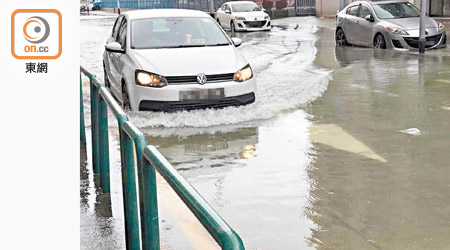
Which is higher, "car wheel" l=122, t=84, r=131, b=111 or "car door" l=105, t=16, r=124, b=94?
"car door" l=105, t=16, r=124, b=94

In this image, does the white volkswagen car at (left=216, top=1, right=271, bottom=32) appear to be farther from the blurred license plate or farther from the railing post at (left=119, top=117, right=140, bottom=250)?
the railing post at (left=119, top=117, right=140, bottom=250)

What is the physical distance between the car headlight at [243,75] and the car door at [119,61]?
1.68 metres

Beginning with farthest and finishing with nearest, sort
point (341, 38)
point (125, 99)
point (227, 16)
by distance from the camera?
point (227, 16) → point (341, 38) → point (125, 99)

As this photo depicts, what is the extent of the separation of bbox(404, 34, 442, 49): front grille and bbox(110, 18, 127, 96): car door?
9054mm

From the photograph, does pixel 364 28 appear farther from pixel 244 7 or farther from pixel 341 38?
pixel 244 7

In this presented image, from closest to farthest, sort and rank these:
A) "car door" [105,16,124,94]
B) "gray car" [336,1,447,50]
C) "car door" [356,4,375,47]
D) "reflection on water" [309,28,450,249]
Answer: "reflection on water" [309,28,450,249], "car door" [105,16,124,94], "gray car" [336,1,447,50], "car door" [356,4,375,47]

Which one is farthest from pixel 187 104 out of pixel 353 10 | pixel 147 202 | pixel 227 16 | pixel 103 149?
pixel 227 16

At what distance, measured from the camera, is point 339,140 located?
8.62 meters

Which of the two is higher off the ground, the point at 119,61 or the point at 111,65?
the point at 119,61

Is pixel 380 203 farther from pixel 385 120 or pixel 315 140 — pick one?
pixel 385 120

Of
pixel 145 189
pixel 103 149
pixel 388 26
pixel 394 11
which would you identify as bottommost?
pixel 103 149

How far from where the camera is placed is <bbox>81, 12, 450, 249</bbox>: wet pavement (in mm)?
5422

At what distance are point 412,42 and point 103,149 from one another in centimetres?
1365

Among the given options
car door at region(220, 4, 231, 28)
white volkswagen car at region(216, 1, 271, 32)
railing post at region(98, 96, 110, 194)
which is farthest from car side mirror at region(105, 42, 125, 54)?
car door at region(220, 4, 231, 28)
